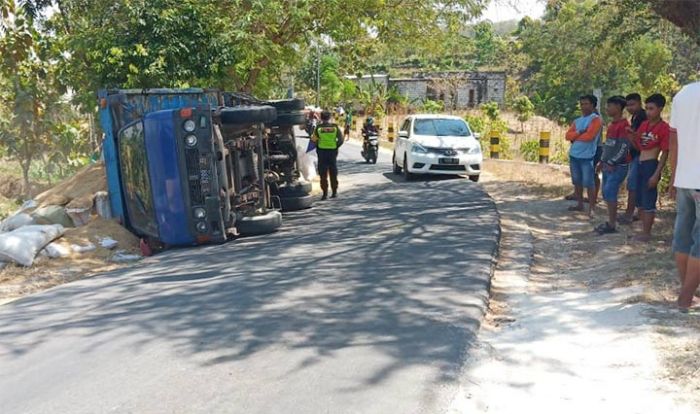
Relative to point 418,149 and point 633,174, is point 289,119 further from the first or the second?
point 633,174

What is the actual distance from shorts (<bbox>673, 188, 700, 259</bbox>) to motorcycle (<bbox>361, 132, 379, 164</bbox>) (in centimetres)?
1711

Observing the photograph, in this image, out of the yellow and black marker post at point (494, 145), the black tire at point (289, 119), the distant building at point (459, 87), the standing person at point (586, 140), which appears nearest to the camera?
the standing person at point (586, 140)

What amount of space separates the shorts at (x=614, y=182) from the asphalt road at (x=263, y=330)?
5.10ft

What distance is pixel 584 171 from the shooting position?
10.2 meters

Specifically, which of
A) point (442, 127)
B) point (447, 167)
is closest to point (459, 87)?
point (442, 127)

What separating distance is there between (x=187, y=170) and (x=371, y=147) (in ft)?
45.0

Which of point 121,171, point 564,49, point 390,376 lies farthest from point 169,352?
point 564,49

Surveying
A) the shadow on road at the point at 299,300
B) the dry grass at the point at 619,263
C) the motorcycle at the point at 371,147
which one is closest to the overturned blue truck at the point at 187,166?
the shadow on road at the point at 299,300

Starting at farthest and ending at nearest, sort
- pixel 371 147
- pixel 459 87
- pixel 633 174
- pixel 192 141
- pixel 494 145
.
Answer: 1. pixel 459 87
2. pixel 494 145
3. pixel 371 147
4. pixel 192 141
5. pixel 633 174

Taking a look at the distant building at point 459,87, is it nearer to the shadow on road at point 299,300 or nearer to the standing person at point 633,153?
the standing person at point 633,153

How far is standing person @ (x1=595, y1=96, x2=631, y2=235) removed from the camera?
896 cm

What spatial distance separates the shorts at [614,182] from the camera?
8984 millimetres

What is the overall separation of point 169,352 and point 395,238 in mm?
4700

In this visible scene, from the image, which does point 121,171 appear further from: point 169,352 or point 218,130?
point 169,352
